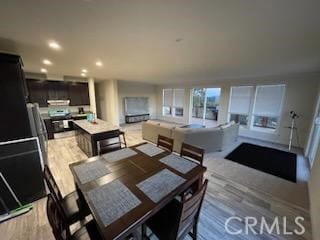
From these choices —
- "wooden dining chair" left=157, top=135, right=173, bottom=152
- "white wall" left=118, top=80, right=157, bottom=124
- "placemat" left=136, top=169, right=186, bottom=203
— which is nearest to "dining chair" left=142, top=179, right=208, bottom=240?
"placemat" left=136, top=169, right=186, bottom=203

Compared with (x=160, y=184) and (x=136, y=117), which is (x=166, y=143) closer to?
(x=160, y=184)

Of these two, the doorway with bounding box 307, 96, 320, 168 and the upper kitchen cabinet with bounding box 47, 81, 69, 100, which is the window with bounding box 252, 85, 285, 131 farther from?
the upper kitchen cabinet with bounding box 47, 81, 69, 100

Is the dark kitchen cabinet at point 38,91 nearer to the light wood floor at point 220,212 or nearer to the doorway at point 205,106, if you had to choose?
the light wood floor at point 220,212

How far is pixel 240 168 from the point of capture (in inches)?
127

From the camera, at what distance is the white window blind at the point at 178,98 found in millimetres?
8321

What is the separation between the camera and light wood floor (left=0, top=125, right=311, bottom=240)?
172 centimetres

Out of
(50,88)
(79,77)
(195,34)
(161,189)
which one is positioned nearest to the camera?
(161,189)

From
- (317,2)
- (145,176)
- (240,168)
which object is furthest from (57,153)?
(317,2)

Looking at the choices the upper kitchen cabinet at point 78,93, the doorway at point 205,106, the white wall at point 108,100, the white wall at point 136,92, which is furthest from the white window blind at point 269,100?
the upper kitchen cabinet at point 78,93

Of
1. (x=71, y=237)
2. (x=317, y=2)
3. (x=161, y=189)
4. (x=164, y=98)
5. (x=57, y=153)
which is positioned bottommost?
(x=57, y=153)

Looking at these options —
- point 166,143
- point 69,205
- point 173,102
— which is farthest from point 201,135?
point 173,102

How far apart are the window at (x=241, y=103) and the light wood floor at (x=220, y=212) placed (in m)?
4.07

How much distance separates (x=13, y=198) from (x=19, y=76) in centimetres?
180

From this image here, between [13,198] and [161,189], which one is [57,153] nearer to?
[13,198]
